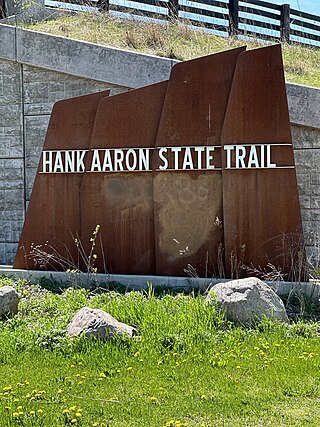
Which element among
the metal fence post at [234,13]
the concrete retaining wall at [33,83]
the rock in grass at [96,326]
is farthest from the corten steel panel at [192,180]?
the metal fence post at [234,13]

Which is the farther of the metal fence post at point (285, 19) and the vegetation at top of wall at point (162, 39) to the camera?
the metal fence post at point (285, 19)

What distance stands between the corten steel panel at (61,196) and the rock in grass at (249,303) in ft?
10.3

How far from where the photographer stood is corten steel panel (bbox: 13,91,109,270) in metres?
9.89

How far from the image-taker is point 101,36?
12680 millimetres

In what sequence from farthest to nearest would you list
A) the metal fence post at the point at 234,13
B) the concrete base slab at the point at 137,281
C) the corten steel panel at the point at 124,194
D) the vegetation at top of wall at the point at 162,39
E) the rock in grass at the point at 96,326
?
1. the metal fence post at the point at 234,13
2. the vegetation at top of wall at the point at 162,39
3. the corten steel panel at the point at 124,194
4. the concrete base slab at the point at 137,281
5. the rock in grass at the point at 96,326

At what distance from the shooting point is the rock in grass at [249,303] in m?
7.29

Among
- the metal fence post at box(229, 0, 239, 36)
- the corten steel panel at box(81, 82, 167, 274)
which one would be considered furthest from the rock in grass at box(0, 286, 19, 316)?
the metal fence post at box(229, 0, 239, 36)

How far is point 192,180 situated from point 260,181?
0.91 meters

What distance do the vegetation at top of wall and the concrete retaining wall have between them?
0.73 meters

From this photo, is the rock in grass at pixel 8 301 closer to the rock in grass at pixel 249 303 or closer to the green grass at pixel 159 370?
the green grass at pixel 159 370

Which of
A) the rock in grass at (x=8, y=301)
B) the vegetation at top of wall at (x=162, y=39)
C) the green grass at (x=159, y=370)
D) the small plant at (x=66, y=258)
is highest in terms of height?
the vegetation at top of wall at (x=162, y=39)

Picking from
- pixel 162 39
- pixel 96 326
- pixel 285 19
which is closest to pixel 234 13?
pixel 285 19

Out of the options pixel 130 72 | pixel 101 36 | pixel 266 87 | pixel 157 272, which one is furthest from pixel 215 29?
Result: pixel 157 272

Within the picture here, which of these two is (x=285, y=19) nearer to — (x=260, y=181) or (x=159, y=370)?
(x=260, y=181)
